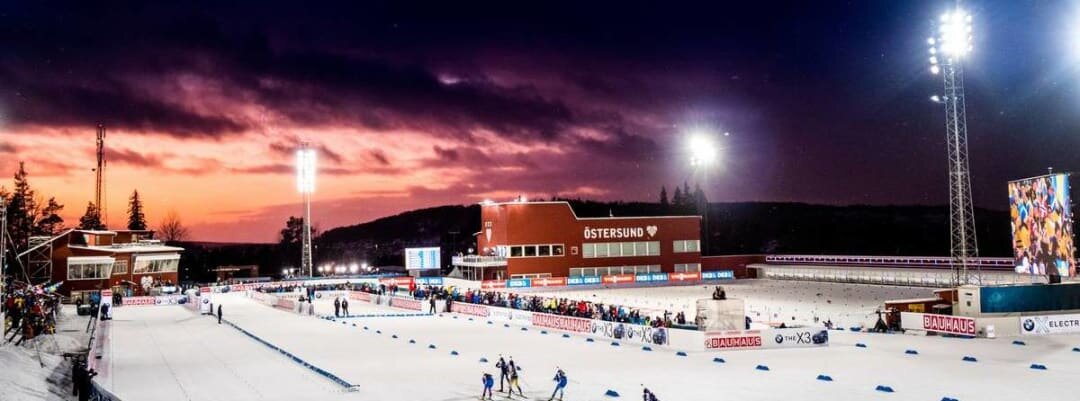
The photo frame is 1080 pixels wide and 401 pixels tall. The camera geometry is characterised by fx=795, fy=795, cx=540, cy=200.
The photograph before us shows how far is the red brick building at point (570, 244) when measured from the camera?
77.5m

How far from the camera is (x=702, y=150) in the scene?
61844 millimetres

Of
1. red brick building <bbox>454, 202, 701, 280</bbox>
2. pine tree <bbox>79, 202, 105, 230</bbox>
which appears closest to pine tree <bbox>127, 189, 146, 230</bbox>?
pine tree <bbox>79, 202, 105, 230</bbox>

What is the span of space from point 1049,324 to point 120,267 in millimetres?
70584

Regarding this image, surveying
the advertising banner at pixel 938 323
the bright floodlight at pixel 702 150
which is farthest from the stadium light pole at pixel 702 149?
the advertising banner at pixel 938 323

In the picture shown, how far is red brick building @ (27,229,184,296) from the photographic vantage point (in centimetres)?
6631

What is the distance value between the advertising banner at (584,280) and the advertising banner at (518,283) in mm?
4117

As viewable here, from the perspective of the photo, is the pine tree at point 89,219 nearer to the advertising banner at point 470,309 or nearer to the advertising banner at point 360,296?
the advertising banner at point 360,296

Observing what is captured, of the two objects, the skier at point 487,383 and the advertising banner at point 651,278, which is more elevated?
the advertising banner at point 651,278

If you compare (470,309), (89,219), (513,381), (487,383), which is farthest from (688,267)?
(89,219)

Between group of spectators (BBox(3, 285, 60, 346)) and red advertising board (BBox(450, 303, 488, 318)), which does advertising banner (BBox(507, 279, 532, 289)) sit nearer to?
red advertising board (BBox(450, 303, 488, 318))

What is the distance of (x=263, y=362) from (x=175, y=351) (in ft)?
21.0

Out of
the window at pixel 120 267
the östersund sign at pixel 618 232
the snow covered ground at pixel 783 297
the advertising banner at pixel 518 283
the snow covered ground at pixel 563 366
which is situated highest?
the östersund sign at pixel 618 232

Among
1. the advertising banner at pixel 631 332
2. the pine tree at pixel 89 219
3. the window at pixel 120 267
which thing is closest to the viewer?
the advertising banner at pixel 631 332

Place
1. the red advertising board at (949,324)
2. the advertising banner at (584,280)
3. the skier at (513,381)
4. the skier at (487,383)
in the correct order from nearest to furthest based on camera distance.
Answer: the skier at (487,383), the skier at (513,381), the red advertising board at (949,324), the advertising banner at (584,280)
